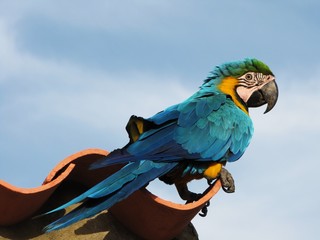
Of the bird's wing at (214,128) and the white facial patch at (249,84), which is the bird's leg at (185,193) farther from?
the white facial patch at (249,84)

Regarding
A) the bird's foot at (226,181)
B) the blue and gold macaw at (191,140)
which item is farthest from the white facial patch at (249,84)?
the bird's foot at (226,181)

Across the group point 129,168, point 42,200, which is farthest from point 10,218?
point 129,168

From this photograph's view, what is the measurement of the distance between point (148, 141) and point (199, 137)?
1.25 feet

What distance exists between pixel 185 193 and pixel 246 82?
935 mm

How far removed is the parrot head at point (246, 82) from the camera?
4.45 metres

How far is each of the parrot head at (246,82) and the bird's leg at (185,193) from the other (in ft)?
2.25

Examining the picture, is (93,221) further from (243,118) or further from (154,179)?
(243,118)

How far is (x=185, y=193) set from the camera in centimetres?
416

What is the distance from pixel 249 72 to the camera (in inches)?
179

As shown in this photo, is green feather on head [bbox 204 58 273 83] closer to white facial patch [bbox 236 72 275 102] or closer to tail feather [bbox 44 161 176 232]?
white facial patch [bbox 236 72 275 102]


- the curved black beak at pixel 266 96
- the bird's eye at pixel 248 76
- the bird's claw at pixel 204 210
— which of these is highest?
the bird's eye at pixel 248 76

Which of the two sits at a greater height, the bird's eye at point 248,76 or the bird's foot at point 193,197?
the bird's eye at point 248,76

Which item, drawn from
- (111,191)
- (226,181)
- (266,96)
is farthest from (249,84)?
(111,191)

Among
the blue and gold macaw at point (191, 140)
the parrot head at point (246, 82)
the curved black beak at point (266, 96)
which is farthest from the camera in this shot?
the curved black beak at point (266, 96)
